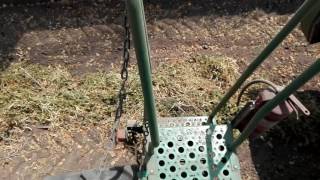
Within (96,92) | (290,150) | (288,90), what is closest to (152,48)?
(96,92)

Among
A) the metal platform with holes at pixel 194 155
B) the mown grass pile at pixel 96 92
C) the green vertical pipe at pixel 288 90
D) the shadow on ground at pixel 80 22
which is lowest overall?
the metal platform with holes at pixel 194 155

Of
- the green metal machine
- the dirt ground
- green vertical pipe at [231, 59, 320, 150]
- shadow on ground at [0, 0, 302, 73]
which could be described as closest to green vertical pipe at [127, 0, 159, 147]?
the green metal machine

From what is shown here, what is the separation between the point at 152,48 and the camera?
11.6ft

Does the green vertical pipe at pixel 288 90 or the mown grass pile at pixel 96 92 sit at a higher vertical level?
the mown grass pile at pixel 96 92

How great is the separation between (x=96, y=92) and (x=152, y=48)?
0.64 metres

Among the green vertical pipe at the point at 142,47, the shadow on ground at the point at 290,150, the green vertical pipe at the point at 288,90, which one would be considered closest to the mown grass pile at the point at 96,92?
the shadow on ground at the point at 290,150

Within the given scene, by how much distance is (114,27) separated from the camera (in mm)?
3682

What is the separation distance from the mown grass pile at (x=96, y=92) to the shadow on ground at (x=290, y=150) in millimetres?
360

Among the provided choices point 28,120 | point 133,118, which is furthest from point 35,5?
point 133,118

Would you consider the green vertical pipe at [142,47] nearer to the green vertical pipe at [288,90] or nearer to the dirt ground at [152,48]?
the green vertical pipe at [288,90]

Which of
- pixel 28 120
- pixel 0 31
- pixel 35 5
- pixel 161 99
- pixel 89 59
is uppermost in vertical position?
pixel 35 5

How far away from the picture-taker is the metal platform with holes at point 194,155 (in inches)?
100

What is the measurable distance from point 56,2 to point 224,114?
A: 1.85 meters

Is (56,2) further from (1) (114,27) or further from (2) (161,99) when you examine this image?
(2) (161,99)
